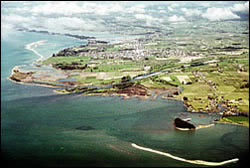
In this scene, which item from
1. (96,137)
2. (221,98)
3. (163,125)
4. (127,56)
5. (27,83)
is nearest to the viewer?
(96,137)

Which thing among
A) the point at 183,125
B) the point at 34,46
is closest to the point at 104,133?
the point at 183,125

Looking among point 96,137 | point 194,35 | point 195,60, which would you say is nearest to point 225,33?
point 194,35

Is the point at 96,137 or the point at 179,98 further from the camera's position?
the point at 179,98

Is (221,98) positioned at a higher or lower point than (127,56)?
lower

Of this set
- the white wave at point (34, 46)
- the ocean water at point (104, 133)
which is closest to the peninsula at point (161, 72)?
the ocean water at point (104, 133)

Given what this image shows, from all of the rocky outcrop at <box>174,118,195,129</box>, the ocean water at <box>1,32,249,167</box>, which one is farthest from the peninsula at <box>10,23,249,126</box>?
the rocky outcrop at <box>174,118,195,129</box>

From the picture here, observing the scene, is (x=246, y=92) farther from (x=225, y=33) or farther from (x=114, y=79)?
(x=225, y=33)

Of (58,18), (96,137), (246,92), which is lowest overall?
(96,137)

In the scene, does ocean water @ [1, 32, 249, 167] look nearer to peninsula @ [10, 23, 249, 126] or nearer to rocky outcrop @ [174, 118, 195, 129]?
rocky outcrop @ [174, 118, 195, 129]

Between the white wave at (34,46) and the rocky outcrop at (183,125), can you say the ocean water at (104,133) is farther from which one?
the white wave at (34,46)
